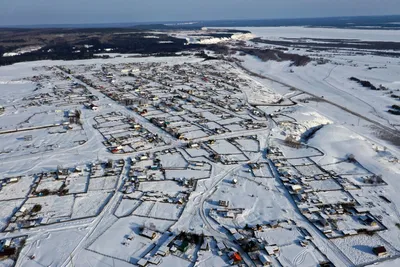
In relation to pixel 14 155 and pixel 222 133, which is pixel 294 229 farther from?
pixel 14 155

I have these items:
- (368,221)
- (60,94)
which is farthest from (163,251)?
(60,94)

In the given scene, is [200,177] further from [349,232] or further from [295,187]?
[349,232]

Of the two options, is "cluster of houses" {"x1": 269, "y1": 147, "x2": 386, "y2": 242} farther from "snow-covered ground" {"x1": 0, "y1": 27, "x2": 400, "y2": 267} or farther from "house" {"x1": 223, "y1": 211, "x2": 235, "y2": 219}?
"house" {"x1": 223, "y1": 211, "x2": 235, "y2": 219}

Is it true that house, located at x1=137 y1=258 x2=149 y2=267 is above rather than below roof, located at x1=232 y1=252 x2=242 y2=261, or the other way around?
below

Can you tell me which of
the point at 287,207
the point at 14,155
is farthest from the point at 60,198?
the point at 287,207

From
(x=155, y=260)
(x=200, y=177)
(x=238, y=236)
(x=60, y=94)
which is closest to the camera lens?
(x=155, y=260)

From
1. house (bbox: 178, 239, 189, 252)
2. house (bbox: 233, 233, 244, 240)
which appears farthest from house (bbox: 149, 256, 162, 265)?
house (bbox: 233, 233, 244, 240)
